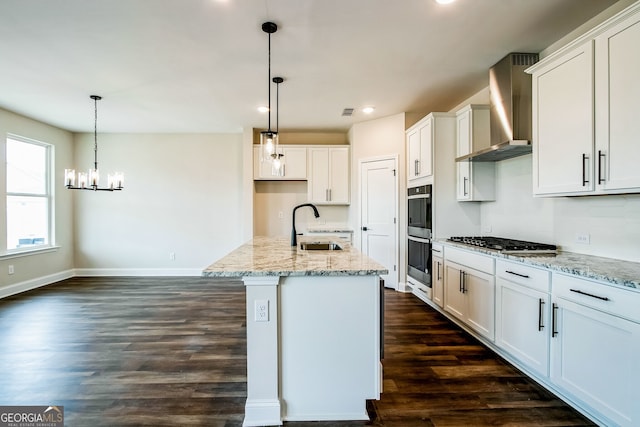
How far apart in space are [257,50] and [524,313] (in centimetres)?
309

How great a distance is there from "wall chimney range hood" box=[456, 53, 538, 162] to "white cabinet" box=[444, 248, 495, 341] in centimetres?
105

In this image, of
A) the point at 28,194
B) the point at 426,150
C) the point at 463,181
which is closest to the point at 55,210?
the point at 28,194

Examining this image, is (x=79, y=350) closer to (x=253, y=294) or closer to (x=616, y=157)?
(x=253, y=294)

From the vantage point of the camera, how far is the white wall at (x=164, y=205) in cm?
579

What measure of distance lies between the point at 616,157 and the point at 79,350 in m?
4.41

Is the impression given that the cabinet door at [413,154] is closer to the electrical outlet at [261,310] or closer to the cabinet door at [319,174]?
the cabinet door at [319,174]

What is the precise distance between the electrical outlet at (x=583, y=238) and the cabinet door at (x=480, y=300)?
0.72 meters

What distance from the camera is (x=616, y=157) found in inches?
74.4

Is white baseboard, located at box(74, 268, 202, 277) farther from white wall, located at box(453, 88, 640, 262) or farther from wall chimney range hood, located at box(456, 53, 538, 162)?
wall chimney range hood, located at box(456, 53, 538, 162)

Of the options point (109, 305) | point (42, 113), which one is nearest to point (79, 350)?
point (109, 305)

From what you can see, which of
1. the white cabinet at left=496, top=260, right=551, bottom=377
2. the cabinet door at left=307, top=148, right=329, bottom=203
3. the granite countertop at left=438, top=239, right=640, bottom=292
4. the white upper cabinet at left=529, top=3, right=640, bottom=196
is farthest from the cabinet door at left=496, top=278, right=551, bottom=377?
the cabinet door at left=307, top=148, right=329, bottom=203

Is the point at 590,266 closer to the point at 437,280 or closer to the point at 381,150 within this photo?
the point at 437,280

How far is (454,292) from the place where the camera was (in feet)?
10.6

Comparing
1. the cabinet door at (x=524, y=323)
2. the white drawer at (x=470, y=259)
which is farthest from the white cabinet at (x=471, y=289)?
the cabinet door at (x=524, y=323)
